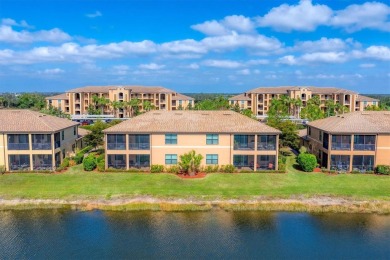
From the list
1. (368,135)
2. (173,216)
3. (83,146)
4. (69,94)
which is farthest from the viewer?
(69,94)

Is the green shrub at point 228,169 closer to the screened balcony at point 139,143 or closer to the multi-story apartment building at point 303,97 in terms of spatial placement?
the screened balcony at point 139,143

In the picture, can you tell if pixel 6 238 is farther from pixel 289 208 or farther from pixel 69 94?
pixel 69 94

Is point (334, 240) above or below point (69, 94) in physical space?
below

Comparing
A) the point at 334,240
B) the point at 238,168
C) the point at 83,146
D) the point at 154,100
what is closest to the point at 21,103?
the point at 154,100

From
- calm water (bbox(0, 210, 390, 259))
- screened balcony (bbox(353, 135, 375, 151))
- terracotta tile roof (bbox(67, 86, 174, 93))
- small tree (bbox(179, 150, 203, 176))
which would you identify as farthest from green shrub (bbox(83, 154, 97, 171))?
terracotta tile roof (bbox(67, 86, 174, 93))

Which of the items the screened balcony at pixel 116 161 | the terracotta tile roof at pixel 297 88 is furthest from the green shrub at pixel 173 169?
the terracotta tile roof at pixel 297 88

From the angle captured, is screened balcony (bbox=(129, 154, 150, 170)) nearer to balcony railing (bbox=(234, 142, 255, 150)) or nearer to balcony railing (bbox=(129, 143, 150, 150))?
balcony railing (bbox=(129, 143, 150, 150))

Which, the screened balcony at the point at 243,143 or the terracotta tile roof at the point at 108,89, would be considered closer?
the screened balcony at the point at 243,143
